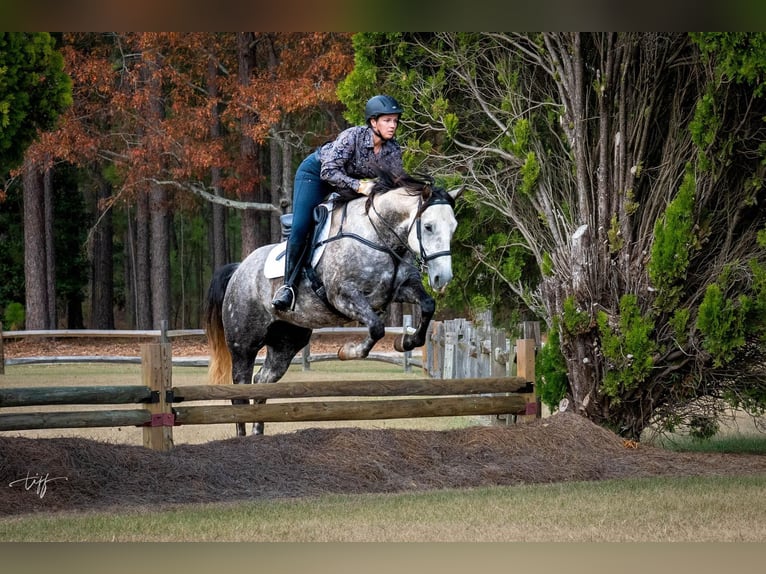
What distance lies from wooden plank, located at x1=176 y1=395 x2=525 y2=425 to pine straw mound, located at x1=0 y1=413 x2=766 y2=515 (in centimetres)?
15

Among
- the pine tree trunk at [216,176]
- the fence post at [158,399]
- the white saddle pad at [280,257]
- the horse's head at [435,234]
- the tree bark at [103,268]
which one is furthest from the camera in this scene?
the tree bark at [103,268]

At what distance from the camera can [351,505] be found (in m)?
5.31

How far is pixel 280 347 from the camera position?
7.27 meters

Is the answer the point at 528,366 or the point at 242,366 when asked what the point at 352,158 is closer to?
the point at 242,366

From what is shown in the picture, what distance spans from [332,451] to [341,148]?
188 cm

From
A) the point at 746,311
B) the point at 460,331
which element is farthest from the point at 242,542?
the point at 460,331

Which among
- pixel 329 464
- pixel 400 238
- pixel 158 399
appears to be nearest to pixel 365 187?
pixel 400 238

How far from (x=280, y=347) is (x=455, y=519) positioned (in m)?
2.70

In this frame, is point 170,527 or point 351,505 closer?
point 170,527

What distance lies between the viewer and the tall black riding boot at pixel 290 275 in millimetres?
6348

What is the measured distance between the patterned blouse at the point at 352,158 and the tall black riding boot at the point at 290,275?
1.57 feet

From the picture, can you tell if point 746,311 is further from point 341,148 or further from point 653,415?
point 341,148

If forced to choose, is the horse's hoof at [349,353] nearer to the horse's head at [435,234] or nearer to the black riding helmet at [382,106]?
the horse's head at [435,234]

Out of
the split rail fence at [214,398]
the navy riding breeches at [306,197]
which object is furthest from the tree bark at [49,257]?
the navy riding breeches at [306,197]
